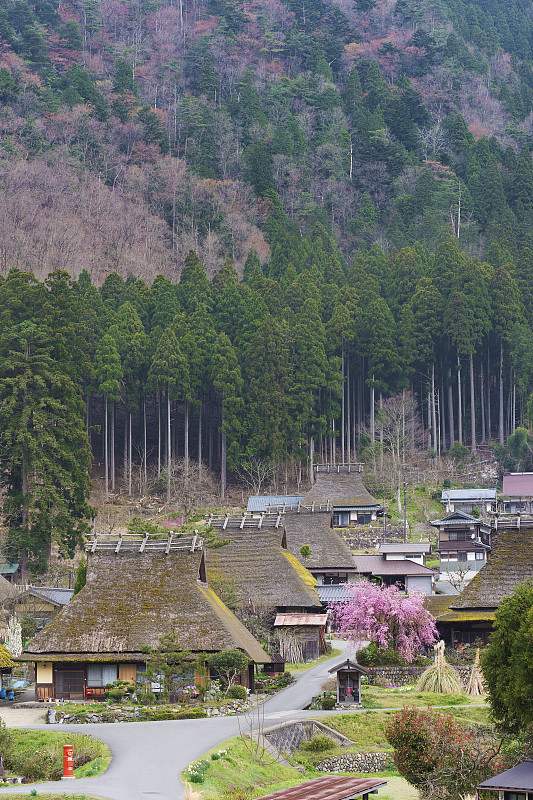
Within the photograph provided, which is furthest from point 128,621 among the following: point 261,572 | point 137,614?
point 261,572

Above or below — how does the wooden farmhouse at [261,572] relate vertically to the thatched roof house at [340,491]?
below

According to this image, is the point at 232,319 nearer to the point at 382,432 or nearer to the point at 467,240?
the point at 382,432

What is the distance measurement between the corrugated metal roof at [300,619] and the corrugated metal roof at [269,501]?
17.4 meters

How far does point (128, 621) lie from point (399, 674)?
28.7 feet

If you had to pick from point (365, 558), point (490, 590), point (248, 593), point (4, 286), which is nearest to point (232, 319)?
point (4, 286)

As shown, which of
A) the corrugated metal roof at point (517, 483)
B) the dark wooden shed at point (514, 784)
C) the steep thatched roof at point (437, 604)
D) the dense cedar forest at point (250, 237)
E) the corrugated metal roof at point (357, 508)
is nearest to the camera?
the dark wooden shed at point (514, 784)

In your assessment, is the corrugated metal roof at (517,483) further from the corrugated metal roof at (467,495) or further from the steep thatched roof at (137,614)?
the steep thatched roof at (137,614)

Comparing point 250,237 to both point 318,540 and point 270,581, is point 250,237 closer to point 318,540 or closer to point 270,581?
point 318,540

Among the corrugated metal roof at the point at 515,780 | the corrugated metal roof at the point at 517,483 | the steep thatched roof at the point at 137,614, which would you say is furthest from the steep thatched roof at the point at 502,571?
the corrugated metal roof at the point at 517,483

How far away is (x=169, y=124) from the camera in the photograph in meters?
110

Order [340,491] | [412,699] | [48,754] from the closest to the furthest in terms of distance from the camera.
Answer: [48,754], [412,699], [340,491]

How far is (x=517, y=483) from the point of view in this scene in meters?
63.3

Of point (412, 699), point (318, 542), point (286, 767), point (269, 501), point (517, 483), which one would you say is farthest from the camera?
point (517, 483)

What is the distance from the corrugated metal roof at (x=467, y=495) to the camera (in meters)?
61.6
